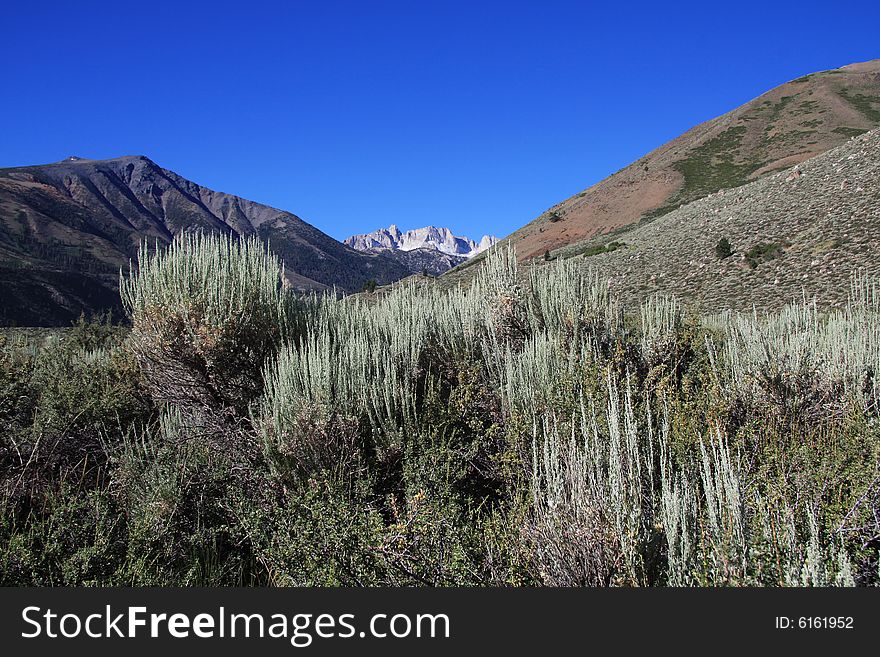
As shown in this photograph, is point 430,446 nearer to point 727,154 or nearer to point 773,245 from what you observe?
point 773,245

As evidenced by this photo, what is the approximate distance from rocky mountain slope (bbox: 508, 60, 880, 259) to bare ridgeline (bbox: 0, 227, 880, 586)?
136 ft

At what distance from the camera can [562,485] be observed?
2.61 m

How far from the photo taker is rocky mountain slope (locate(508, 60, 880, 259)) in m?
46.9

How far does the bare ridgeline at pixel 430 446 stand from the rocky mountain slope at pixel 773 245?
384 inches

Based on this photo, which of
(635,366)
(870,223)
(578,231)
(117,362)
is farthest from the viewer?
(578,231)

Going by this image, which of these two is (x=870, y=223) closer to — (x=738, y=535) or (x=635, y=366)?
(x=635, y=366)

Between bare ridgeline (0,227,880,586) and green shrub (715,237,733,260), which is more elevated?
green shrub (715,237,733,260)

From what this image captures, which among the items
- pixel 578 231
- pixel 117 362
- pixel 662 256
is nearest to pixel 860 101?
pixel 578 231

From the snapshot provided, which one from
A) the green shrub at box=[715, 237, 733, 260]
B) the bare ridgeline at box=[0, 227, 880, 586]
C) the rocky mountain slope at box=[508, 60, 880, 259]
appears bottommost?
the bare ridgeline at box=[0, 227, 880, 586]

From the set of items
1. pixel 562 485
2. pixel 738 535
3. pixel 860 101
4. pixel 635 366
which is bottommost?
pixel 738 535

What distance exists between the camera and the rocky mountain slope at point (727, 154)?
4694 cm

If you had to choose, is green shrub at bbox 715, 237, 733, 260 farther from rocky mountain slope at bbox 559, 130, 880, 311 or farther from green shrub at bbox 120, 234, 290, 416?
green shrub at bbox 120, 234, 290, 416

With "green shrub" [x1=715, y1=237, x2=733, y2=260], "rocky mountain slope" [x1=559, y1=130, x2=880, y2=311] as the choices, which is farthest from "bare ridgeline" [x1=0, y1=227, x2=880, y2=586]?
"green shrub" [x1=715, y1=237, x2=733, y2=260]

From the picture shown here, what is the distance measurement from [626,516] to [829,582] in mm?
806
